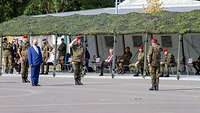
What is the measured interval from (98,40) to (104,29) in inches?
219

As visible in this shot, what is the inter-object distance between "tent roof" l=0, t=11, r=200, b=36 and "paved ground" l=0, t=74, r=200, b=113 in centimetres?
514

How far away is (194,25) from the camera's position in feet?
97.6

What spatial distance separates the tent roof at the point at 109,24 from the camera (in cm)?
3048

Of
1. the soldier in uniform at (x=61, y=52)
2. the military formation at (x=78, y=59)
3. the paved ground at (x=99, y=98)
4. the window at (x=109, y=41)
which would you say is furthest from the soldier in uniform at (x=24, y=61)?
the window at (x=109, y=41)

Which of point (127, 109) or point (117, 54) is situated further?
point (117, 54)

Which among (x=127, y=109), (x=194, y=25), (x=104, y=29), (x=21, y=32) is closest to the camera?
(x=127, y=109)

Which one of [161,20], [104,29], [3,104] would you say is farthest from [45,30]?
[3,104]

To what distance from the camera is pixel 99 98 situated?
1948 centimetres

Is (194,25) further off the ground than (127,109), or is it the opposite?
(194,25)

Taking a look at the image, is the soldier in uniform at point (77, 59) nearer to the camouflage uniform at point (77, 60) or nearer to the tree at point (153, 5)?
the camouflage uniform at point (77, 60)

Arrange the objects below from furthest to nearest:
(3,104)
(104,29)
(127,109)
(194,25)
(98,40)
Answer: (98,40) < (104,29) < (194,25) < (3,104) < (127,109)

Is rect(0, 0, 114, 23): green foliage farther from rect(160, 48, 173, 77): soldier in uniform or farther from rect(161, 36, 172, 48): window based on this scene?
rect(160, 48, 173, 77): soldier in uniform

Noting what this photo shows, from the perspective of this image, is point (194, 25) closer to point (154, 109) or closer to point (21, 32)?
point (21, 32)

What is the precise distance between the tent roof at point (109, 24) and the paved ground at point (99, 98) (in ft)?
16.9
